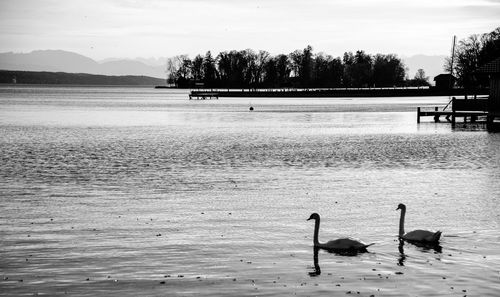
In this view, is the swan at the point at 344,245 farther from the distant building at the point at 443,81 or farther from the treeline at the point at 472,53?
the distant building at the point at 443,81

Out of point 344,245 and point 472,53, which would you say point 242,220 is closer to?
point 344,245

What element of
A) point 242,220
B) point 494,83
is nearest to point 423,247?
point 242,220

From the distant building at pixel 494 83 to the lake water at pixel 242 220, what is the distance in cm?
1510

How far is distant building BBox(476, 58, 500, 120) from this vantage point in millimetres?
58125

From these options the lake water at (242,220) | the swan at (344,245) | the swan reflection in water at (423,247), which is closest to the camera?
the lake water at (242,220)

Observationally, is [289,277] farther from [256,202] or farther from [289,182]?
[289,182]

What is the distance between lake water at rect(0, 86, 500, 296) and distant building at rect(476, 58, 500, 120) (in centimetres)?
1510

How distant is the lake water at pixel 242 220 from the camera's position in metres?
14.5

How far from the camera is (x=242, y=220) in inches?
832

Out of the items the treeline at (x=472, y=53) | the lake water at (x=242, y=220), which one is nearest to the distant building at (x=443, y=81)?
the treeline at (x=472, y=53)

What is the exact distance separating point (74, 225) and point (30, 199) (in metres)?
5.58

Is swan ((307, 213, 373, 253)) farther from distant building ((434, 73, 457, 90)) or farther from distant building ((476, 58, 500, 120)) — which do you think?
distant building ((434, 73, 457, 90))

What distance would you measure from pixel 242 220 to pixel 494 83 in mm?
43566

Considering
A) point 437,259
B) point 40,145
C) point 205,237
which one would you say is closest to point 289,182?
point 205,237
